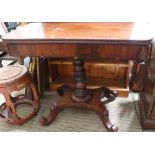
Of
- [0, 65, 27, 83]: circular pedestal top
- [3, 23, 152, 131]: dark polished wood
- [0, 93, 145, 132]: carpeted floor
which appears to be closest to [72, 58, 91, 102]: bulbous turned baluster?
[0, 93, 145, 132]: carpeted floor

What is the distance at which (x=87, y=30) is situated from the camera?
3.61 feet

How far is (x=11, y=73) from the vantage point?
134cm

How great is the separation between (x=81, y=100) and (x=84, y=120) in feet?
0.61

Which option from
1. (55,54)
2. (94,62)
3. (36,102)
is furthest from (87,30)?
(36,102)

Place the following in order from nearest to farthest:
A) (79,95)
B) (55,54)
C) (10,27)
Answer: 1. (55,54)
2. (79,95)
3. (10,27)

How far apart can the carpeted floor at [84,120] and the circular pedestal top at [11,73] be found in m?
0.46

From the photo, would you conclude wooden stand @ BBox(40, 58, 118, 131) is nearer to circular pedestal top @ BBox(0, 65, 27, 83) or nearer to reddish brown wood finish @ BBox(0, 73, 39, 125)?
reddish brown wood finish @ BBox(0, 73, 39, 125)

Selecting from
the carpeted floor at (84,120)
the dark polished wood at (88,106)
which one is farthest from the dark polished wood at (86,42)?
the carpeted floor at (84,120)

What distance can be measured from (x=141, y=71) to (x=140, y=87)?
0.50 feet

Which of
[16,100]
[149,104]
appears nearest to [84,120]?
[149,104]

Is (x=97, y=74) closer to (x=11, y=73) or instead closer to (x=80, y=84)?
(x=80, y=84)

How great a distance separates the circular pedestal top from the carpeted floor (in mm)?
462
